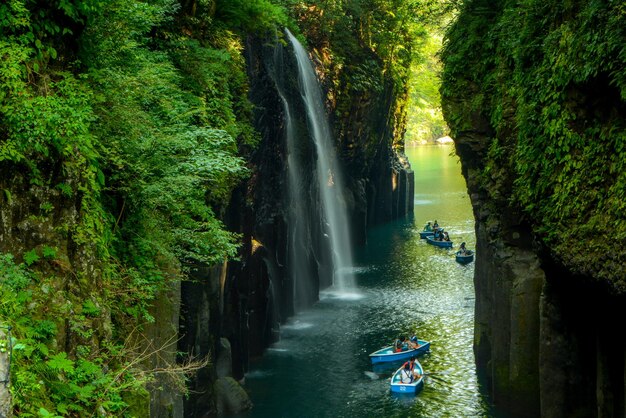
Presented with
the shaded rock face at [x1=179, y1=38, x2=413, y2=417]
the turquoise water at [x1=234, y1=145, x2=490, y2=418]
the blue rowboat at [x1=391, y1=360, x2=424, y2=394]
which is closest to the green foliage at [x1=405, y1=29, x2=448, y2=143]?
the turquoise water at [x1=234, y1=145, x2=490, y2=418]

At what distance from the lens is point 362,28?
5750 centimetres

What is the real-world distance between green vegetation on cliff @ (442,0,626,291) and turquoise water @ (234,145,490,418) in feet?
26.7

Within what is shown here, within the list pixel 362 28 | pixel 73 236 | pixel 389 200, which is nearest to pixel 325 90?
pixel 362 28

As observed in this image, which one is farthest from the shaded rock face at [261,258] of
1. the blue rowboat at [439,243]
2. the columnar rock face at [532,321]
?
the blue rowboat at [439,243]

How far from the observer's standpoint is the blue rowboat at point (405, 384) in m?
29.8

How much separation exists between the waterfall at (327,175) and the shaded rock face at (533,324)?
14348mm

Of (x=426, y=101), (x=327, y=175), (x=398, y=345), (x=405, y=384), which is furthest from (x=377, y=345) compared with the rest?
(x=426, y=101)

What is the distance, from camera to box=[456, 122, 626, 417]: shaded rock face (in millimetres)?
21609

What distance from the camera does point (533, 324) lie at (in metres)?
26.1

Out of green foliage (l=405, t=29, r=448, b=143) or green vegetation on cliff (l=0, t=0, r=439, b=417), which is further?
green foliage (l=405, t=29, r=448, b=143)

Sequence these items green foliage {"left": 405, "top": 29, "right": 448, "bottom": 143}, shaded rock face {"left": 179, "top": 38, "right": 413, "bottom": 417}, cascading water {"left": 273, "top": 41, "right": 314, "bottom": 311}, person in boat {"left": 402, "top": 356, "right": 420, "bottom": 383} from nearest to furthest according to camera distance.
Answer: shaded rock face {"left": 179, "top": 38, "right": 413, "bottom": 417}, person in boat {"left": 402, "top": 356, "right": 420, "bottom": 383}, cascading water {"left": 273, "top": 41, "right": 314, "bottom": 311}, green foliage {"left": 405, "top": 29, "right": 448, "bottom": 143}

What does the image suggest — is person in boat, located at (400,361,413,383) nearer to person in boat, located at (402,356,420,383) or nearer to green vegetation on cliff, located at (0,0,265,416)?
person in boat, located at (402,356,420,383)

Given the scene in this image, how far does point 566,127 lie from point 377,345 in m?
17.1

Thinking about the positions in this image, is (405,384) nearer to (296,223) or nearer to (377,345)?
(377,345)
